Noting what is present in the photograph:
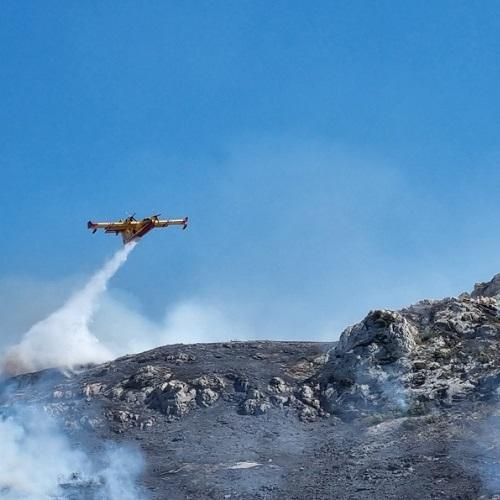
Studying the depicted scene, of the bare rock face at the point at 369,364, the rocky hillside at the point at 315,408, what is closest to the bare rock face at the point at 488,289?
the rocky hillside at the point at 315,408

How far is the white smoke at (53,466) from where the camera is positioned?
67250 millimetres

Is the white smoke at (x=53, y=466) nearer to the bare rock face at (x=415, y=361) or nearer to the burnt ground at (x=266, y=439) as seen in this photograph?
the burnt ground at (x=266, y=439)

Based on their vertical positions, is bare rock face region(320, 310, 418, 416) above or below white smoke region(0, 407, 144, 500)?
above

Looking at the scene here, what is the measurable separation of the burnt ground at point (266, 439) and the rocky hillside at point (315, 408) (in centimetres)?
14

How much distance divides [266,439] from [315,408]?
22.3ft

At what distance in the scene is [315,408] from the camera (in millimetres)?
80875

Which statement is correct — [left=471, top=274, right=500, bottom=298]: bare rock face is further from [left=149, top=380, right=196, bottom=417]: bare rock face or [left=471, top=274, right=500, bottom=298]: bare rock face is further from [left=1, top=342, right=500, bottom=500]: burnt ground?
[left=149, top=380, right=196, bottom=417]: bare rock face

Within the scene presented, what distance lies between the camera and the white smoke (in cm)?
6725

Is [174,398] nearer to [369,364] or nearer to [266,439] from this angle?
[266,439]

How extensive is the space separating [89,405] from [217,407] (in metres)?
12.0

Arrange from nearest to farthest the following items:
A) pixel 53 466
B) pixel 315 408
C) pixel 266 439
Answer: pixel 53 466 → pixel 266 439 → pixel 315 408

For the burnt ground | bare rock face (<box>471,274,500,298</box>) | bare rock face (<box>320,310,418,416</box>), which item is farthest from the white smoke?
bare rock face (<box>471,274,500,298</box>)

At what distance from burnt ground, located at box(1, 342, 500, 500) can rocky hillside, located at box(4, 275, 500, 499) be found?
0.47 feet

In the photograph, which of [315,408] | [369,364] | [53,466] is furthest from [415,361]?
[53,466]
